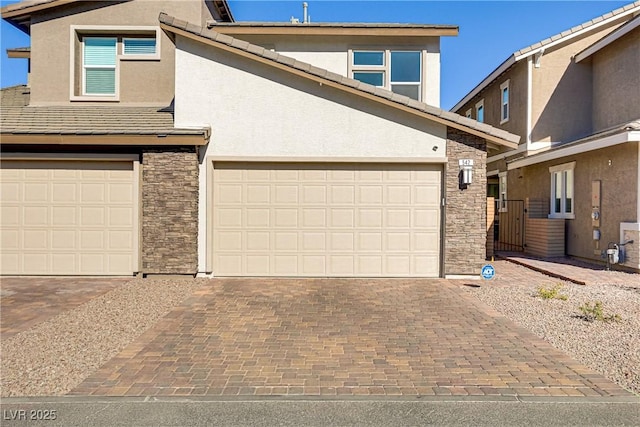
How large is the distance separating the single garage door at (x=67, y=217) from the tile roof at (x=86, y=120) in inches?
30.3

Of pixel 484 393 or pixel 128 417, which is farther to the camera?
pixel 484 393

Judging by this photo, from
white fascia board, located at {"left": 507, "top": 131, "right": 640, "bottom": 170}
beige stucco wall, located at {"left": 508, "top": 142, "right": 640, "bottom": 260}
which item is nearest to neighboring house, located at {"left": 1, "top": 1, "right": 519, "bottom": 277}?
white fascia board, located at {"left": 507, "top": 131, "right": 640, "bottom": 170}

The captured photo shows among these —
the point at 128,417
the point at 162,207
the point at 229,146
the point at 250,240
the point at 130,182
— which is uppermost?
the point at 229,146

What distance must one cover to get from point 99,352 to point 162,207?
184 inches

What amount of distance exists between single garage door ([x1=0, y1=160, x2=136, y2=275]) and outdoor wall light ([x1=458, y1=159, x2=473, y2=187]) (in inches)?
300

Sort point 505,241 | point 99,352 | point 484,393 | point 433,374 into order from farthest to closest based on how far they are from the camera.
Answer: point 505,241 < point 99,352 < point 433,374 < point 484,393

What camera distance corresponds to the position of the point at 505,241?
51.7ft

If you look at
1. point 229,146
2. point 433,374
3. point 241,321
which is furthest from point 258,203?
point 433,374

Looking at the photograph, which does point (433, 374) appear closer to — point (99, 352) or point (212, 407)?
point (212, 407)

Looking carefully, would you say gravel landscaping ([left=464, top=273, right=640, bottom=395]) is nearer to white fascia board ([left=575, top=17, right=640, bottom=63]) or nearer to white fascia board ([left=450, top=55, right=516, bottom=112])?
white fascia board ([left=575, top=17, right=640, bottom=63])

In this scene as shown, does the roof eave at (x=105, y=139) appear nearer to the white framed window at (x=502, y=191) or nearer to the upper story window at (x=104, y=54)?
the upper story window at (x=104, y=54)

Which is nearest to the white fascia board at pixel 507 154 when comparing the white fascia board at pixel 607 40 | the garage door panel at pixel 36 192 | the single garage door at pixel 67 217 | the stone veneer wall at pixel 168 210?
the white fascia board at pixel 607 40

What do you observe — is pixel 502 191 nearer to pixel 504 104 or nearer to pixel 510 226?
pixel 510 226

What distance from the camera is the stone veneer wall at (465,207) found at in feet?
31.2
